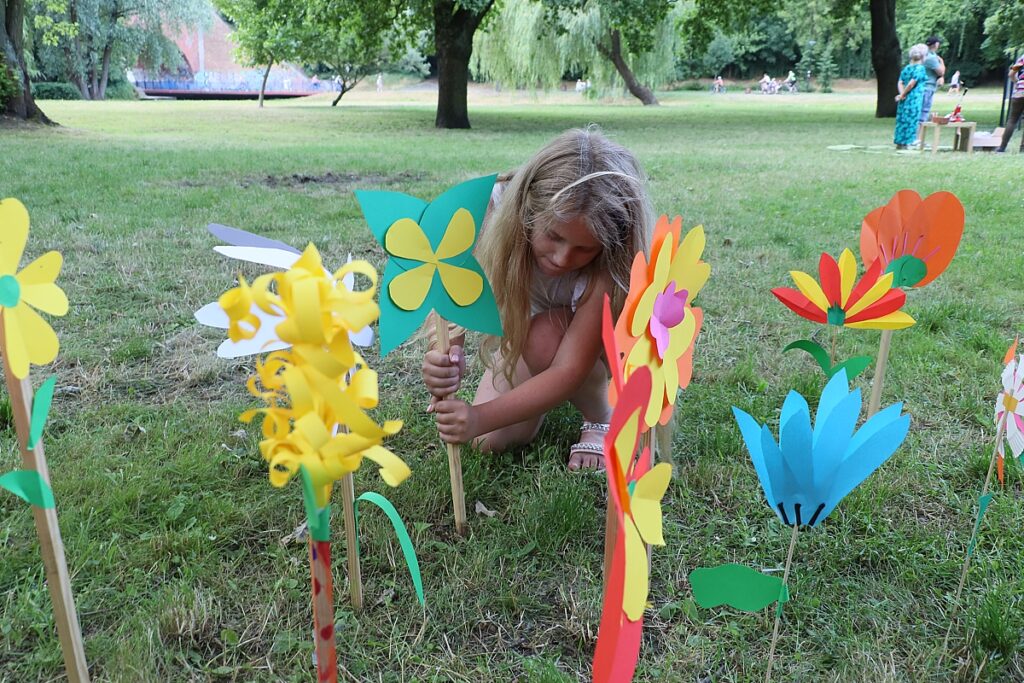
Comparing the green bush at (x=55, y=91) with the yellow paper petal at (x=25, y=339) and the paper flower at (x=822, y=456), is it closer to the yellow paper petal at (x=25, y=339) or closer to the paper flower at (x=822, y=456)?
the yellow paper petal at (x=25, y=339)

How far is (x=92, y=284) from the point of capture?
10.2ft

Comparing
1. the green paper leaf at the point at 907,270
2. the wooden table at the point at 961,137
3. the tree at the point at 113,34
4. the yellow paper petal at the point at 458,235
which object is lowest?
the green paper leaf at the point at 907,270

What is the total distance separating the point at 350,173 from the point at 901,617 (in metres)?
5.97

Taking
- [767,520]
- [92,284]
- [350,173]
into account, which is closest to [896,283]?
[767,520]

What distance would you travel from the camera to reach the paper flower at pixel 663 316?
37.4 inches

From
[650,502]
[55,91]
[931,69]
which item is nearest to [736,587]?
[650,502]

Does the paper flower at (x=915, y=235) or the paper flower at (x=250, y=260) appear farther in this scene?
the paper flower at (x=915, y=235)

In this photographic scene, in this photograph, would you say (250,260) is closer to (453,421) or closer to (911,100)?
(453,421)

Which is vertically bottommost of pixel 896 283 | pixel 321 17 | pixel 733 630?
pixel 733 630

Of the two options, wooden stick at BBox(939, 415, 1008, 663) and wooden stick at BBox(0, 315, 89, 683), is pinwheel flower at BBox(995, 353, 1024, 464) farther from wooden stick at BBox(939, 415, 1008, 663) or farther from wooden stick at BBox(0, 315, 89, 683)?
wooden stick at BBox(0, 315, 89, 683)

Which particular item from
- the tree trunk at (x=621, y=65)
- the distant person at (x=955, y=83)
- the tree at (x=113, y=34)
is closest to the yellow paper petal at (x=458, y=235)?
the distant person at (x=955, y=83)

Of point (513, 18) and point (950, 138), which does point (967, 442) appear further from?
point (513, 18)

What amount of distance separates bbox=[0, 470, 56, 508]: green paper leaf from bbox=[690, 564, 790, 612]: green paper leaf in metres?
0.76

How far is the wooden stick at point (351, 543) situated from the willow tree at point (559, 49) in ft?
52.7
